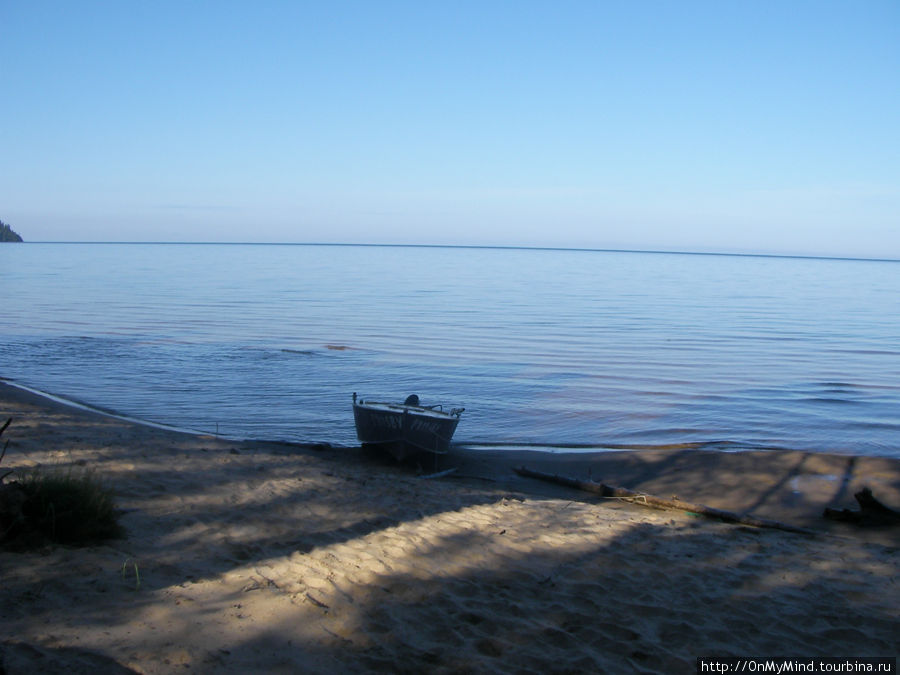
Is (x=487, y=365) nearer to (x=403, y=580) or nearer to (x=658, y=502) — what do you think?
(x=658, y=502)

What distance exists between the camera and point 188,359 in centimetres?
2191

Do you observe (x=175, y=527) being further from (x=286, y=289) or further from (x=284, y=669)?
(x=286, y=289)

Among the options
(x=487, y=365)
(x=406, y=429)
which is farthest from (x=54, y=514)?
(x=487, y=365)

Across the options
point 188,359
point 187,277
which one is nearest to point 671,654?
point 188,359

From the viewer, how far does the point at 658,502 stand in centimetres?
946

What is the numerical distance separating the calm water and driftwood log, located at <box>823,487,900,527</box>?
4558mm

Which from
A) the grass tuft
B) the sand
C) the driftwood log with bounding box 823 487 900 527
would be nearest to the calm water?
the driftwood log with bounding box 823 487 900 527

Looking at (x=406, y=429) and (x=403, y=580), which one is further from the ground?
(x=403, y=580)

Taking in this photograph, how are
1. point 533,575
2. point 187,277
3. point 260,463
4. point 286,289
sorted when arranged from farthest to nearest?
point 187,277, point 286,289, point 260,463, point 533,575

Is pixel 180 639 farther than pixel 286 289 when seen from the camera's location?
No

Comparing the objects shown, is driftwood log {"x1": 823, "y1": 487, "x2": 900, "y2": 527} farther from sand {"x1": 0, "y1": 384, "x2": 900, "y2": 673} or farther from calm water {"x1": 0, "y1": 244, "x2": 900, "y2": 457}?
calm water {"x1": 0, "y1": 244, "x2": 900, "y2": 457}

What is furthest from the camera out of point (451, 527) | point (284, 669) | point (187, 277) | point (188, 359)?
point (187, 277)

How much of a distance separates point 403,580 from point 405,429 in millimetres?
6095

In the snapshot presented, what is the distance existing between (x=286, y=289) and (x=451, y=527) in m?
47.3
